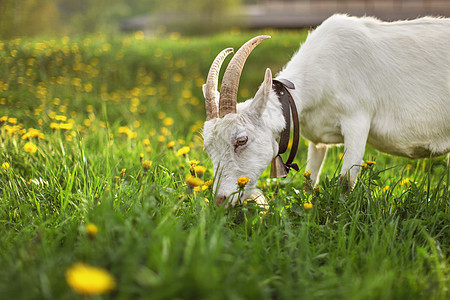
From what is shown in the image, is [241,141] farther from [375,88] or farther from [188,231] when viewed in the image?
[375,88]

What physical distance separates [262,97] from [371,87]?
91 cm

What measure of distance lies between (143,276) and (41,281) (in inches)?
13.9

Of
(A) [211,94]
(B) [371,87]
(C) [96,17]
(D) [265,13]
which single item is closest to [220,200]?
(A) [211,94]

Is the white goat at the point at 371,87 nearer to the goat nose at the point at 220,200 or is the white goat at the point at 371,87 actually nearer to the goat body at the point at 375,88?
the goat body at the point at 375,88

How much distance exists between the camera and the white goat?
104 inches

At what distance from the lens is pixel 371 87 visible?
274 centimetres

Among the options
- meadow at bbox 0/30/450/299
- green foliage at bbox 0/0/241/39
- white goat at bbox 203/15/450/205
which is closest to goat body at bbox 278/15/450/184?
white goat at bbox 203/15/450/205

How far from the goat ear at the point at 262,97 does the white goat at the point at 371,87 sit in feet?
0.40

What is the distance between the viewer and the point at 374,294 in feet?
4.62

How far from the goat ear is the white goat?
0.40 feet

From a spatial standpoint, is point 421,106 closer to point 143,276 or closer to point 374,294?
point 374,294

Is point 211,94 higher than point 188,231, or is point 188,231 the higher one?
point 211,94

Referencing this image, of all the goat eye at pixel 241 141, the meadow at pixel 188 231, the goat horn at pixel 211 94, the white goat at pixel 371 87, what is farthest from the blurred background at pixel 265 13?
the goat eye at pixel 241 141

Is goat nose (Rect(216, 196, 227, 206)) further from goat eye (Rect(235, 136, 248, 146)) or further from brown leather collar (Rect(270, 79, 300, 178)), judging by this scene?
brown leather collar (Rect(270, 79, 300, 178))
